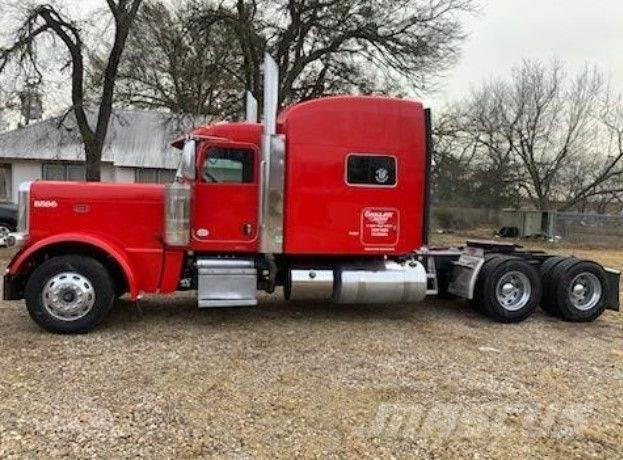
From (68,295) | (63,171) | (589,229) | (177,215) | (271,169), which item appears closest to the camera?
(68,295)

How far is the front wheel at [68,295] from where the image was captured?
21.2 ft

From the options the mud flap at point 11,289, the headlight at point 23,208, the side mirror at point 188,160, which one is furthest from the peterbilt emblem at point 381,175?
the mud flap at point 11,289

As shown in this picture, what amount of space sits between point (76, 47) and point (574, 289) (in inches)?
615

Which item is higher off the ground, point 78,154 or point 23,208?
point 78,154

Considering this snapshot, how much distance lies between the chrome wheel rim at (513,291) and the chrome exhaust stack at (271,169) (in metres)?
3.15

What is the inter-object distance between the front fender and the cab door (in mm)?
843

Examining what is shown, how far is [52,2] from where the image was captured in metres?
16.9

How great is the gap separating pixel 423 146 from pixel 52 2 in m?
14.1

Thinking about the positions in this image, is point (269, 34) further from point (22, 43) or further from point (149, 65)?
point (22, 43)

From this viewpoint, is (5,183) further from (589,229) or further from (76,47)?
(589,229)

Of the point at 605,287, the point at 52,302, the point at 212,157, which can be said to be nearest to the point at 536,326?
the point at 605,287

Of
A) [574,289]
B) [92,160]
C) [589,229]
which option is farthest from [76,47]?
[589,229]

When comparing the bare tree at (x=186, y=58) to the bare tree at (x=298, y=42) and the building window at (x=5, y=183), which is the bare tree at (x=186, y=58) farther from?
the building window at (x=5, y=183)

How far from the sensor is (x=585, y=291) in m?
8.30
